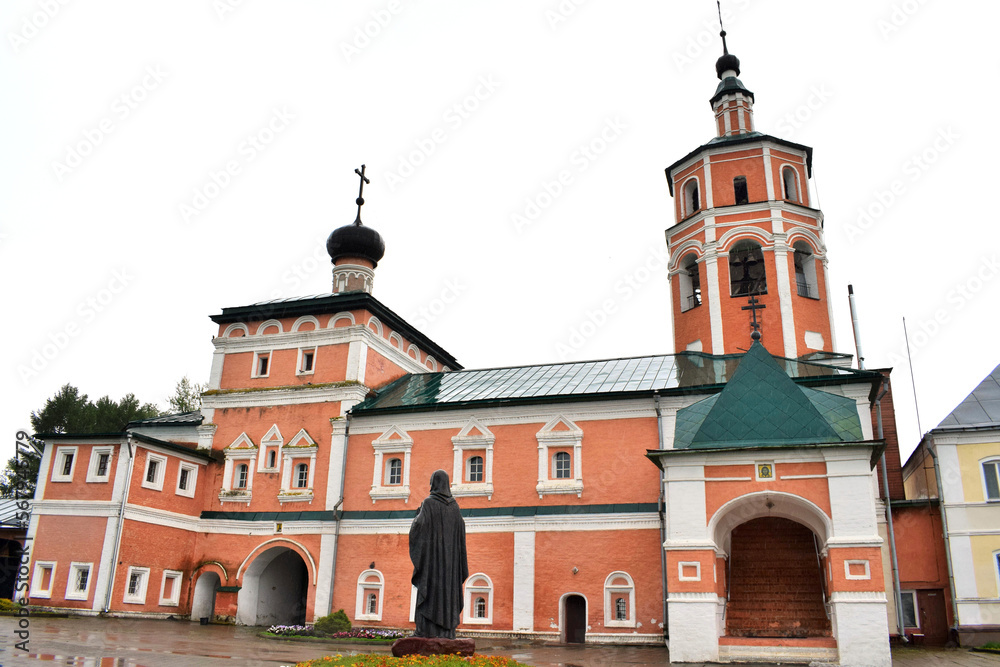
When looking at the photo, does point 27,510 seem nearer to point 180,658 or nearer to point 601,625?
point 180,658

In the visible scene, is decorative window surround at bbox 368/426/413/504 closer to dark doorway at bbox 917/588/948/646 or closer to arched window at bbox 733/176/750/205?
arched window at bbox 733/176/750/205

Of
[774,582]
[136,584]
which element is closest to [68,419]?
[136,584]

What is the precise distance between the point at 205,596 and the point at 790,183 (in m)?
21.3

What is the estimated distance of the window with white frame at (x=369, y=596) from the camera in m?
19.9

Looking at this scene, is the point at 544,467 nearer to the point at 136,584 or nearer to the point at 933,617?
the point at 933,617

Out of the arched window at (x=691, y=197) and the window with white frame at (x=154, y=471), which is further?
the arched window at (x=691, y=197)

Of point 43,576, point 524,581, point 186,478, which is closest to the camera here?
point 524,581

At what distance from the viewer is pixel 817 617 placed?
50.8 feet

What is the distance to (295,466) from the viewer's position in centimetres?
2220

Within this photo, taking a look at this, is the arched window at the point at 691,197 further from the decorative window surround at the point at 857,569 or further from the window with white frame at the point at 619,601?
the decorative window surround at the point at 857,569

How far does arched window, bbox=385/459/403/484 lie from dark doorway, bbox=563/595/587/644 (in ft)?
18.9

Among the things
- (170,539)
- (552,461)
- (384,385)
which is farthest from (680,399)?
(170,539)

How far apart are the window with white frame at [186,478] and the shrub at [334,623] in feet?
19.3

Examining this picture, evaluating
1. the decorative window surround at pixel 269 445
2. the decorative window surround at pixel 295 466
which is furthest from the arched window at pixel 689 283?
the decorative window surround at pixel 269 445
